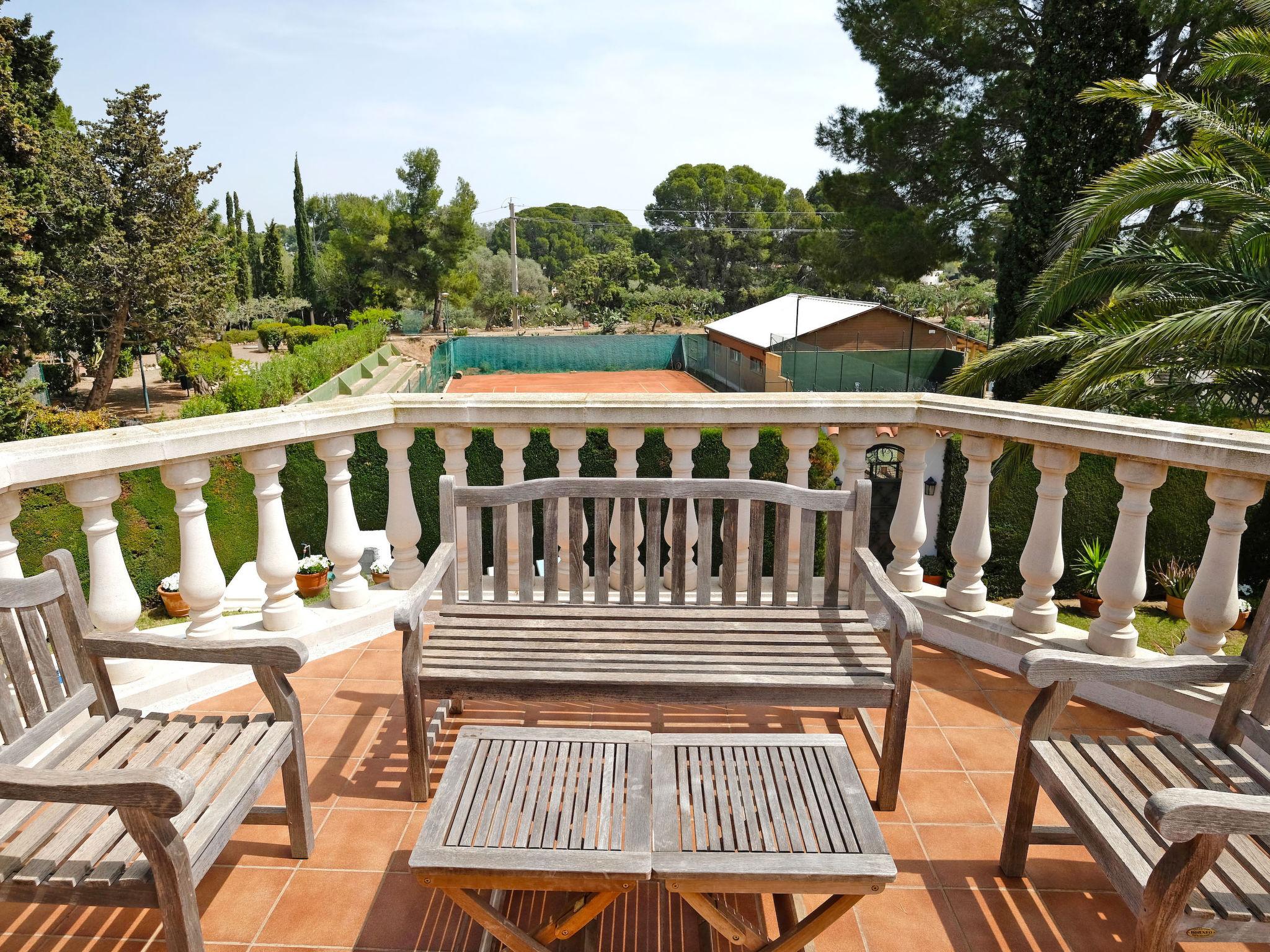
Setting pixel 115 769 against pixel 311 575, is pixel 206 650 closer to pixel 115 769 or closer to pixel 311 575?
pixel 115 769

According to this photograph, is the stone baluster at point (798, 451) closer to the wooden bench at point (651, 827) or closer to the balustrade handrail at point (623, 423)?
the balustrade handrail at point (623, 423)

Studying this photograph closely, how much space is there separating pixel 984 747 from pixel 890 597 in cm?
81

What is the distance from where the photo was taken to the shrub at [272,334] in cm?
3750

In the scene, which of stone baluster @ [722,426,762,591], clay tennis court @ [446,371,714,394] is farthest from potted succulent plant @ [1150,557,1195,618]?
clay tennis court @ [446,371,714,394]

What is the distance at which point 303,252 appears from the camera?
47719mm

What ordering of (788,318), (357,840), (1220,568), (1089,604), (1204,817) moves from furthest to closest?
(788,318) → (1089,604) → (1220,568) → (357,840) → (1204,817)

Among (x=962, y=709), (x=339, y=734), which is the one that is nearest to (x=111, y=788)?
(x=339, y=734)

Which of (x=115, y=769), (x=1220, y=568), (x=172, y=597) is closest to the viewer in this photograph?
(x=115, y=769)

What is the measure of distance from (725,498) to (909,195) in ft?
54.9

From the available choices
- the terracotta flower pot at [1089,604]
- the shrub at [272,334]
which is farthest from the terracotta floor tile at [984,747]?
the shrub at [272,334]

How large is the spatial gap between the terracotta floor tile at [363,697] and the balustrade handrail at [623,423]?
0.98m

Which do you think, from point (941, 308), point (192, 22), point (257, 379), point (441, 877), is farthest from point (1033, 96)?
point (941, 308)

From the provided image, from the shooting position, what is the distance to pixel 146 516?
1195cm

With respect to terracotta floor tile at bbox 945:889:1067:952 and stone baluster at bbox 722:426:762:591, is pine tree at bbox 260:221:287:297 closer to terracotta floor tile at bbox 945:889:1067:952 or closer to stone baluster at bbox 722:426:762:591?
stone baluster at bbox 722:426:762:591
